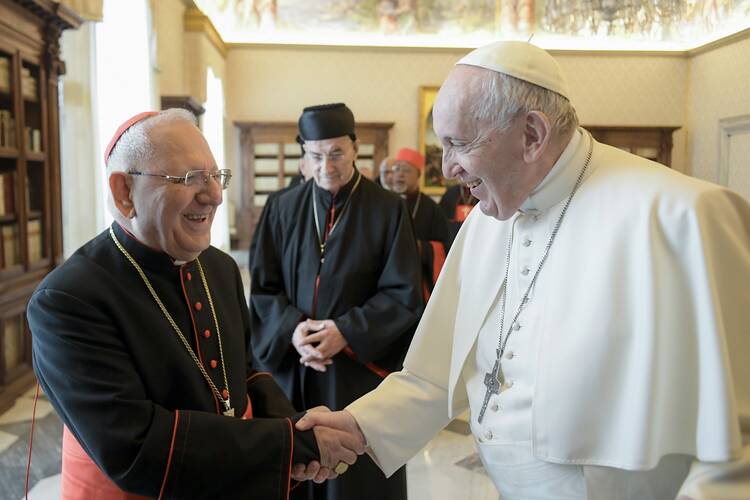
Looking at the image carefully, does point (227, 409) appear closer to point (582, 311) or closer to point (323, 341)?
point (582, 311)

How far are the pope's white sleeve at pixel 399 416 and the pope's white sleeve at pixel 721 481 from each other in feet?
2.50

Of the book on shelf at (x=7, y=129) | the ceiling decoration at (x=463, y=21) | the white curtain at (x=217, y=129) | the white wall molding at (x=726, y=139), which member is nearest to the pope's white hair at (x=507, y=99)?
the book on shelf at (x=7, y=129)

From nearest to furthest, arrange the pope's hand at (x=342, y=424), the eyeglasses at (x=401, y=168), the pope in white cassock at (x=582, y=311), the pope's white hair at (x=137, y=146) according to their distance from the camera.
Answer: the pope in white cassock at (x=582, y=311)
the pope's white hair at (x=137, y=146)
the pope's hand at (x=342, y=424)
the eyeglasses at (x=401, y=168)

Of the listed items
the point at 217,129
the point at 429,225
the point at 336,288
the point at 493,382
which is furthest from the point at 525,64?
the point at 217,129

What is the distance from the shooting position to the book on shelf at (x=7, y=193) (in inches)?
182

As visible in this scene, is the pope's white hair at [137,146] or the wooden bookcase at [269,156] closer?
the pope's white hair at [137,146]

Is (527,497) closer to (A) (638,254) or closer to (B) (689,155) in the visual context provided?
(A) (638,254)

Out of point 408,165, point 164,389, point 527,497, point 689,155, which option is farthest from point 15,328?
point 689,155

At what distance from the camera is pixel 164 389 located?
1.60m

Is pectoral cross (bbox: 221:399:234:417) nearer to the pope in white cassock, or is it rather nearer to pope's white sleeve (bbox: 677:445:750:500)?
the pope in white cassock

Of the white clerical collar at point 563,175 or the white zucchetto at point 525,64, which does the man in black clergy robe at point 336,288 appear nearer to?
the white clerical collar at point 563,175

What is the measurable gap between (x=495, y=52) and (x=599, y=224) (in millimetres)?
462

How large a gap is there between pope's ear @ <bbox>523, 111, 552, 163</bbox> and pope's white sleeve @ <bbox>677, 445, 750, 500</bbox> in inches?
28.8

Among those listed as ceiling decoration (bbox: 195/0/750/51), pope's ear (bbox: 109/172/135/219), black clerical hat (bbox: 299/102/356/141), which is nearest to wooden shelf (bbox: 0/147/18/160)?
black clerical hat (bbox: 299/102/356/141)
